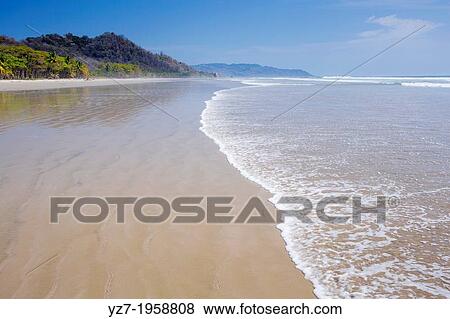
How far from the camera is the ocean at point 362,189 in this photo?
3.68 metres

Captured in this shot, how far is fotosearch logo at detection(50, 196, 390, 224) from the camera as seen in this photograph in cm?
497

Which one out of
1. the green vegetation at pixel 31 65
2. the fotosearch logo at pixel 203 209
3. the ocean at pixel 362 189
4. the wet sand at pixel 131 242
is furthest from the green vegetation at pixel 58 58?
the fotosearch logo at pixel 203 209

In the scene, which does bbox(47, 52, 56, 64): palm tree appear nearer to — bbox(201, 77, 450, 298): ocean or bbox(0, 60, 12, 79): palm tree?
bbox(0, 60, 12, 79): palm tree

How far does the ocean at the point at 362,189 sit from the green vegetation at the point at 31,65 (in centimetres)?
6679

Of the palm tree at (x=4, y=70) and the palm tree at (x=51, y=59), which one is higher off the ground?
the palm tree at (x=51, y=59)

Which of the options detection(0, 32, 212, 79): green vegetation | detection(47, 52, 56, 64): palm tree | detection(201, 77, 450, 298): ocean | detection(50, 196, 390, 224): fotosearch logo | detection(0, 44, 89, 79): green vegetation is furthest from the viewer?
detection(47, 52, 56, 64): palm tree

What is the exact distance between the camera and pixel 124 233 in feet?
14.9

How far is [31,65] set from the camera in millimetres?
76000

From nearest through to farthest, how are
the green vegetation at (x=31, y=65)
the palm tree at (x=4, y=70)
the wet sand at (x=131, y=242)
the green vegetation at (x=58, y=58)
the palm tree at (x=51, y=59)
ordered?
the wet sand at (x=131, y=242)
the palm tree at (x=4, y=70)
the green vegetation at (x=31, y=65)
the green vegetation at (x=58, y=58)
the palm tree at (x=51, y=59)

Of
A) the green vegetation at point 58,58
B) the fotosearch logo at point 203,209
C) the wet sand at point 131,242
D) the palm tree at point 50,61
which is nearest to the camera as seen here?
the wet sand at point 131,242

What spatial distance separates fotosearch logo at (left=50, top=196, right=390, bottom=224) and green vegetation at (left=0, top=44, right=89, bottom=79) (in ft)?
227

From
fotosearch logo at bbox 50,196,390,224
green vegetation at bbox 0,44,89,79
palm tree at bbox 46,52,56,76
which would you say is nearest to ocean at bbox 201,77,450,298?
fotosearch logo at bbox 50,196,390,224

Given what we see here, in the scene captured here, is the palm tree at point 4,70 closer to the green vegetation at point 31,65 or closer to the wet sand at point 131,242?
the green vegetation at point 31,65
